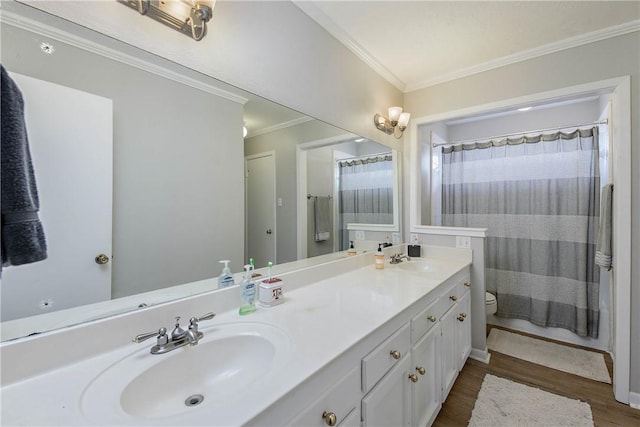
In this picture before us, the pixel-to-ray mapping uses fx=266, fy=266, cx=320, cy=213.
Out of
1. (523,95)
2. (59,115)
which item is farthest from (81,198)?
(523,95)

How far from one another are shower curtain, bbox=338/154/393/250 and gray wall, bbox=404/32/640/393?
0.70 m

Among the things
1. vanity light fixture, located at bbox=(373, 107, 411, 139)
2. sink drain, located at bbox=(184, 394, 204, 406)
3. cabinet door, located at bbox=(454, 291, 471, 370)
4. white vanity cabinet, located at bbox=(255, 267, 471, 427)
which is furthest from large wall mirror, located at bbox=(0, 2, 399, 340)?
cabinet door, located at bbox=(454, 291, 471, 370)

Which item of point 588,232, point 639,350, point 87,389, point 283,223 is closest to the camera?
point 87,389

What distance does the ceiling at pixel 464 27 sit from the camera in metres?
1.56

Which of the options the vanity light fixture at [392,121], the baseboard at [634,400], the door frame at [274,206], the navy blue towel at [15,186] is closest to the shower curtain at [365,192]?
the vanity light fixture at [392,121]

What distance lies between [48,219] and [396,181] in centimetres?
233

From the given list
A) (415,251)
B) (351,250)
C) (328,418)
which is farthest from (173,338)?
(415,251)

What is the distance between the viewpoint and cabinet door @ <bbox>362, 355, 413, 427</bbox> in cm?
94

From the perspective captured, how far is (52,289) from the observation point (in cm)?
78

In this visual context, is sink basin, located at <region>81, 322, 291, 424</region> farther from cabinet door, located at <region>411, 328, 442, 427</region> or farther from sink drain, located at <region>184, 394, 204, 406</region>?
cabinet door, located at <region>411, 328, 442, 427</region>

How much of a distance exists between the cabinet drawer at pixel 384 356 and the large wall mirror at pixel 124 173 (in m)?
0.70

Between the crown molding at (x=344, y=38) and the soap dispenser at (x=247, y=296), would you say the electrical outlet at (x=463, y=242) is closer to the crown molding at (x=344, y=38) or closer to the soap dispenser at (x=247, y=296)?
the crown molding at (x=344, y=38)

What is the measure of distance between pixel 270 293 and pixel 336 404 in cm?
53

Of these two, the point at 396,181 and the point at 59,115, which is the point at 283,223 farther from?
the point at 396,181
